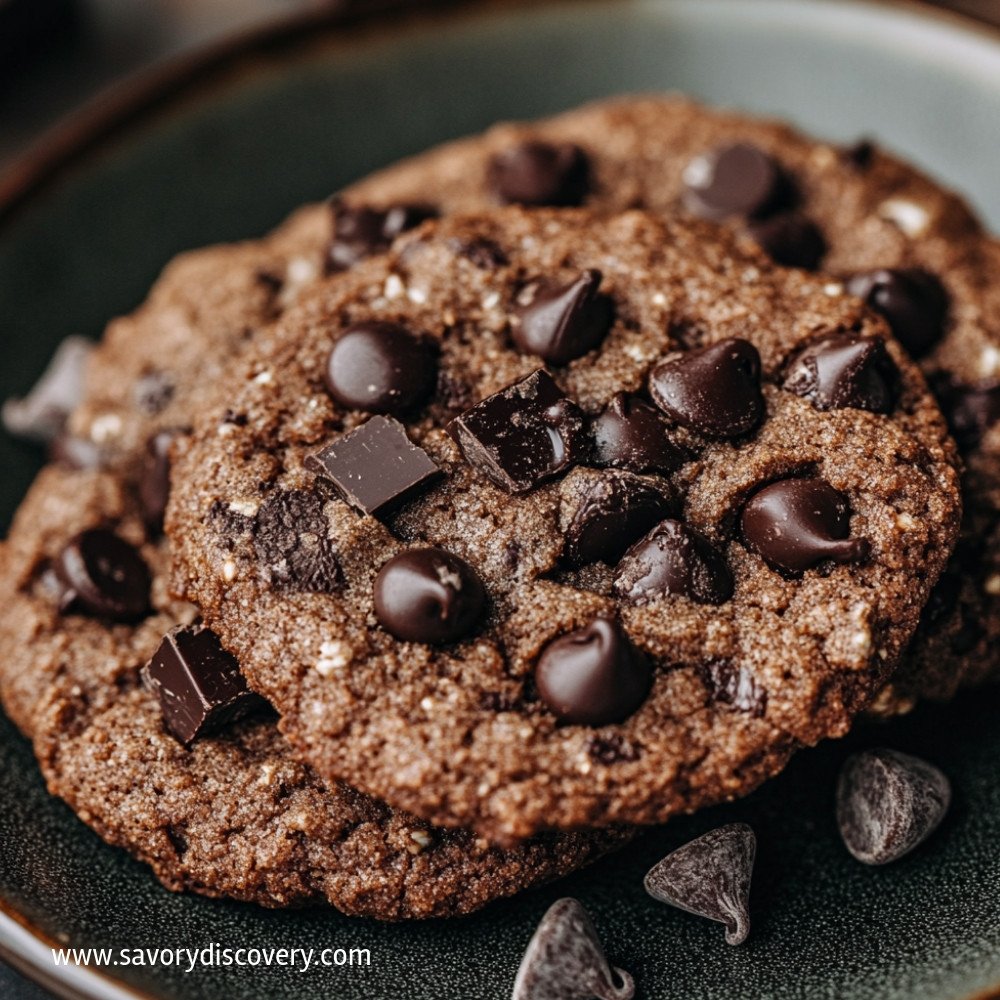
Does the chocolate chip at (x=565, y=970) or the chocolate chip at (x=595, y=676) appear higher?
the chocolate chip at (x=595, y=676)

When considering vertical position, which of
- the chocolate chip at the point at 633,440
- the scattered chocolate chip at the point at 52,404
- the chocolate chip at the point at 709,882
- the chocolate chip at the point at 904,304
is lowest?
the chocolate chip at the point at 709,882

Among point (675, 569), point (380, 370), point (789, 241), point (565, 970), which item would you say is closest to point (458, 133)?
point (789, 241)

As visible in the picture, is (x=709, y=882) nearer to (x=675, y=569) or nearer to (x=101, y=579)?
(x=675, y=569)

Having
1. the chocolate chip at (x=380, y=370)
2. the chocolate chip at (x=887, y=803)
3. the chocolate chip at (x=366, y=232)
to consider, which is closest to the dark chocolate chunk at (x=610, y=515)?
the chocolate chip at (x=380, y=370)

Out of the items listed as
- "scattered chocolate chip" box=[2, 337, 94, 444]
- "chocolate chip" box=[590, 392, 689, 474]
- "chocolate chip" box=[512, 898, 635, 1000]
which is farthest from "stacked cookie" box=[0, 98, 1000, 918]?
"scattered chocolate chip" box=[2, 337, 94, 444]

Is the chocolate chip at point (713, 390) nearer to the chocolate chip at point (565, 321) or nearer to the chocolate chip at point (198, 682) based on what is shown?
the chocolate chip at point (565, 321)

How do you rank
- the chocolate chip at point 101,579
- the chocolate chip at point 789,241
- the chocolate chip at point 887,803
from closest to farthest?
the chocolate chip at point 887,803 → the chocolate chip at point 101,579 → the chocolate chip at point 789,241

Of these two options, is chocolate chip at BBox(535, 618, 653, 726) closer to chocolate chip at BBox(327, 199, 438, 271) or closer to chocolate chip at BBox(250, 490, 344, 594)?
chocolate chip at BBox(250, 490, 344, 594)

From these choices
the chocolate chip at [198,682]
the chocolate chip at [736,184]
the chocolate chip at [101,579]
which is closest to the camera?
the chocolate chip at [198,682]
